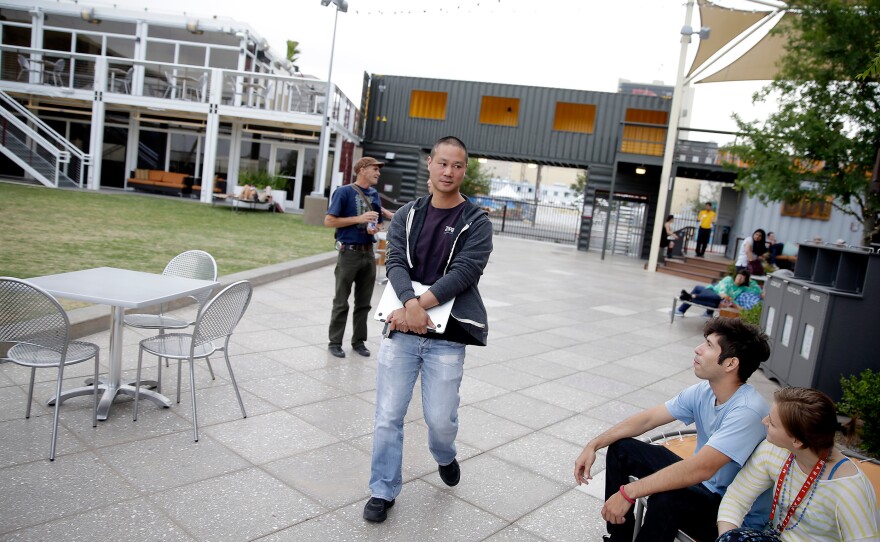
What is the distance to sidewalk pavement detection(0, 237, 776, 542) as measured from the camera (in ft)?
9.36

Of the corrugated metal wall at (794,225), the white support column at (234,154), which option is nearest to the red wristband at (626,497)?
the corrugated metal wall at (794,225)

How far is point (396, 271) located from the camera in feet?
9.58

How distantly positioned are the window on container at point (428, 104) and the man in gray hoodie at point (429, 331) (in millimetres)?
24418

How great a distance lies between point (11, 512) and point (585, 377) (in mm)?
4608

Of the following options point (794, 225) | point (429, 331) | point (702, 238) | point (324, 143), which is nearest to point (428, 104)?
point (324, 143)

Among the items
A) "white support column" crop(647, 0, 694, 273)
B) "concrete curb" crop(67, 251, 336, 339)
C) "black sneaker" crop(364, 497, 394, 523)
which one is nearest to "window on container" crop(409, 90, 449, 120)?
"white support column" crop(647, 0, 694, 273)

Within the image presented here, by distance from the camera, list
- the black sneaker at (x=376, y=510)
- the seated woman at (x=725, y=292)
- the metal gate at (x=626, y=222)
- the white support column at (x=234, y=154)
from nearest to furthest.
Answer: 1. the black sneaker at (x=376, y=510)
2. the seated woman at (x=725, y=292)
3. the white support column at (x=234, y=154)
4. the metal gate at (x=626, y=222)

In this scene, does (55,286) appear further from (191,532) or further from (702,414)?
(702,414)

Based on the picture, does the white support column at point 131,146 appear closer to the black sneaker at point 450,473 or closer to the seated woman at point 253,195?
the seated woman at point 253,195

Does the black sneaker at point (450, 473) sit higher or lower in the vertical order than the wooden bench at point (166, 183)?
lower

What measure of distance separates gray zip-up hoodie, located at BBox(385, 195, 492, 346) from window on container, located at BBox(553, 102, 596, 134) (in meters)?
24.0

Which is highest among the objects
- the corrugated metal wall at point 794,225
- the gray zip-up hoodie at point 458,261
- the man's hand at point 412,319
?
the corrugated metal wall at point 794,225

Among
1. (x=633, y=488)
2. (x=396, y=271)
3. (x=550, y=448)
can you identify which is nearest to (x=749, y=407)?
(x=633, y=488)

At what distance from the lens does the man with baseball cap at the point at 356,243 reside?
5559 millimetres
